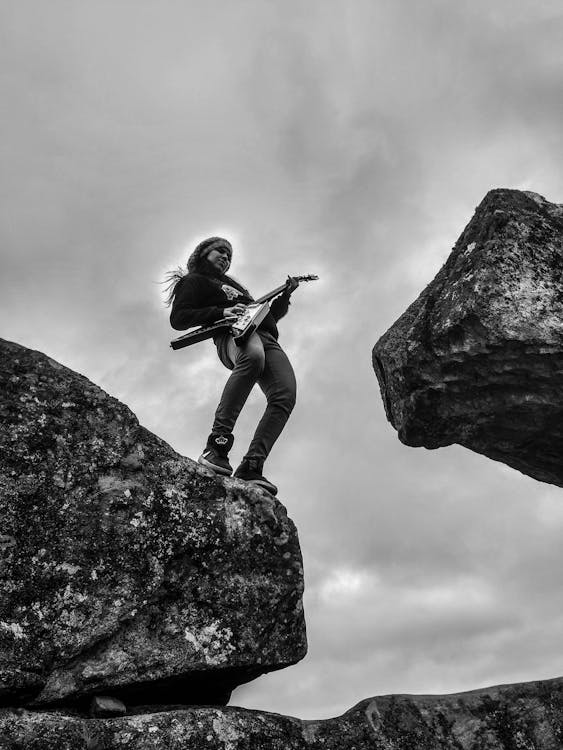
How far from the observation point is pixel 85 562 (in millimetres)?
5949

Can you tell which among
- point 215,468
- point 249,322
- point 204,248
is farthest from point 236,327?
point 215,468

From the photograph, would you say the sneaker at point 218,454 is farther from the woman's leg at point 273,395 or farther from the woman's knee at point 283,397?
the woman's knee at point 283,397

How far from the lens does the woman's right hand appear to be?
27.5 ft

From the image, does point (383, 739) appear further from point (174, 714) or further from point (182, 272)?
point (182, 272)

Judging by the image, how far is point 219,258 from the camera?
8.88 meters

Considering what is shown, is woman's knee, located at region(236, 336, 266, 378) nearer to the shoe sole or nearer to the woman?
the woman

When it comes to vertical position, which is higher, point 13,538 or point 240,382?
point 240,382

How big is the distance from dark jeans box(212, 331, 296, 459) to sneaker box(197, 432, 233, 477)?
0.10 metres

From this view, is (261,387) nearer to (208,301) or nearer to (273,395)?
(273,395)

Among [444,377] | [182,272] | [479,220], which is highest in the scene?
[182,272]

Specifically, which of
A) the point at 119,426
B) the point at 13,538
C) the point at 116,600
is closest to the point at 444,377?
the point at 119,426

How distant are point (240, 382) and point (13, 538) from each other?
110 inches

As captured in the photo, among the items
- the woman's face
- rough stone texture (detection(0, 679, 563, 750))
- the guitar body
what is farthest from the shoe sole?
the woman's face

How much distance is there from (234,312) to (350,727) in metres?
4.22
